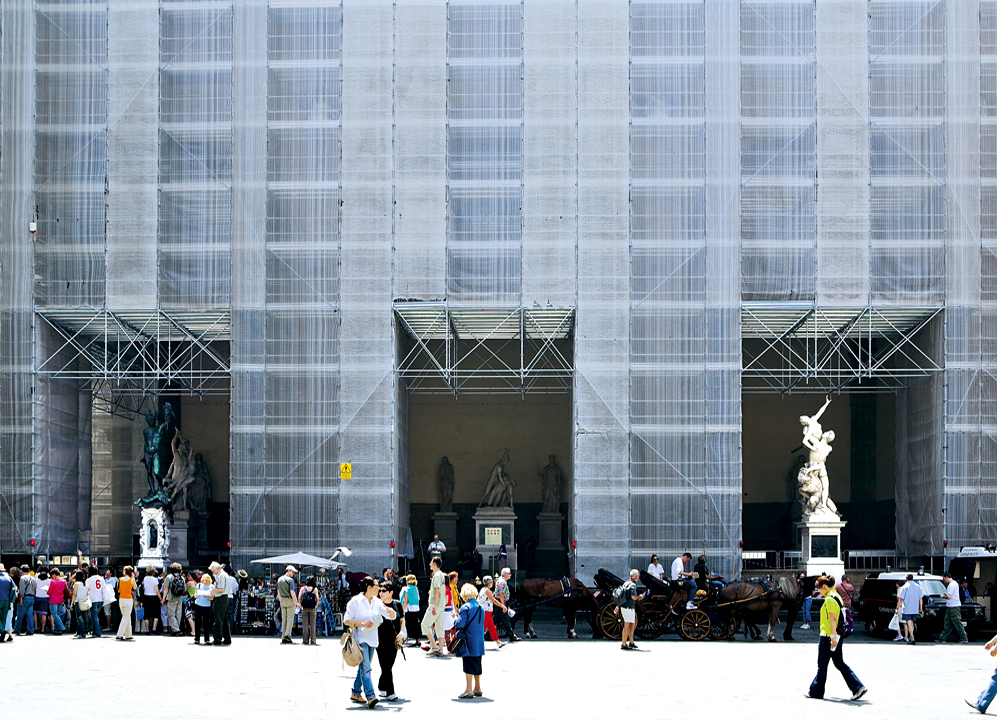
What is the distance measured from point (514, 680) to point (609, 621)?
6.57m

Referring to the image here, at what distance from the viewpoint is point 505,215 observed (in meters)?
29.1

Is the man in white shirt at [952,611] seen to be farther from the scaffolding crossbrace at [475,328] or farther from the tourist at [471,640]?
the tourist at [471,640]

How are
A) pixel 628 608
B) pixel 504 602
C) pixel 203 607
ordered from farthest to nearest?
pixel 504 602 < pixel 203 607 < pixel 628 608

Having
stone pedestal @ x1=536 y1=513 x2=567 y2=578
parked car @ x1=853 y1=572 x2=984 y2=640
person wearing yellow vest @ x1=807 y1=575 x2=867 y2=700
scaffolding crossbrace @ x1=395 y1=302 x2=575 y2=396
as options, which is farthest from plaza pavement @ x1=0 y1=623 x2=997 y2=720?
stone pedestal @ x1=536 y1=513 x2=567 y2=578

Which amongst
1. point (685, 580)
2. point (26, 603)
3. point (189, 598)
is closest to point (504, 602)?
point (685, 580)

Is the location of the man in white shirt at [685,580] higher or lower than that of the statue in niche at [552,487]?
lower

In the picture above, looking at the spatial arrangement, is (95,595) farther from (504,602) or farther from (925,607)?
(925,607)

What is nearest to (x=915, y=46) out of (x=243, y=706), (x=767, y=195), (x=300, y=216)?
(x=767, y=195)

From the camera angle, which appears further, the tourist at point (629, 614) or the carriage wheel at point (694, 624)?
the carriage wheel at point (694, 624)

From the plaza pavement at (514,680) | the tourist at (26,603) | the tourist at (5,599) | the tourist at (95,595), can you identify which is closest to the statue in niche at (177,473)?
the tourist at (26,603)

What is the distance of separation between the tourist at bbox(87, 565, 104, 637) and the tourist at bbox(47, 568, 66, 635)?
94 cm

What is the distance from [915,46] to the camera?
96.5 feet

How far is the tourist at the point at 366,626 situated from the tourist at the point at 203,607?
7740mm

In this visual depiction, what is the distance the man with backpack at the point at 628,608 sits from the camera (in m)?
20.3
